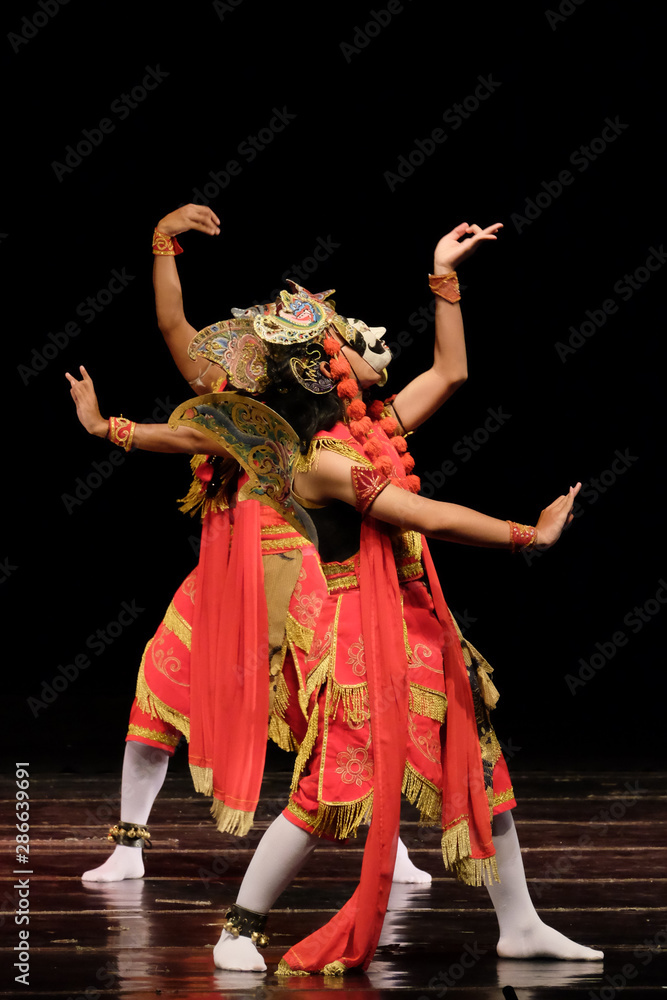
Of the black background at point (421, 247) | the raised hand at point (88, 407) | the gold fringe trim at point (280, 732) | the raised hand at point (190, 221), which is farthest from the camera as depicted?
the black background at point (421, 247)

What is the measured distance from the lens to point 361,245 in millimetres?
5168

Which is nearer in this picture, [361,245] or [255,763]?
[255,763]

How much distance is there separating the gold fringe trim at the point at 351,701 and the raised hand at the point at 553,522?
401 mm

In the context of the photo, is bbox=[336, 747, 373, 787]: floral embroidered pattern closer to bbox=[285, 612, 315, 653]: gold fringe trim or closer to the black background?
bbox=[285, 612, 315, 653]: gold fringe trim

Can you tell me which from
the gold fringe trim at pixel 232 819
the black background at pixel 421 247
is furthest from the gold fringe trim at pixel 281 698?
the black background at pixel 421 247

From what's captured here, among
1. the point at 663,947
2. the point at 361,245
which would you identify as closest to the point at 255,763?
the point at 663,947

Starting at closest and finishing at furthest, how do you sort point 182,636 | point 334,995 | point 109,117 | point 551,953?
A: 1. point 334,995
2. point 551,953
3. point 182,636
4. point 109,117

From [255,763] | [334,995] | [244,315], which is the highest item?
[244,315]

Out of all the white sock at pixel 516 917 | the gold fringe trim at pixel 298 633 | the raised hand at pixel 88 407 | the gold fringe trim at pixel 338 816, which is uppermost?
the raised hand at pixel 88 407

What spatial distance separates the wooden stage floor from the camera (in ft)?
7.52

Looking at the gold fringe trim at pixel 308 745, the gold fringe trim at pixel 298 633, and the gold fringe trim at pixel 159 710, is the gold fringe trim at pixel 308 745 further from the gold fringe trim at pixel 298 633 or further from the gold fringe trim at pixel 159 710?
the gold fringe trim at pixel 159 710

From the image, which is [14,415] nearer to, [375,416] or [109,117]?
[109,117]

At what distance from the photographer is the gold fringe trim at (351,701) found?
2334 millimetres

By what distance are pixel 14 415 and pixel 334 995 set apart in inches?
154
